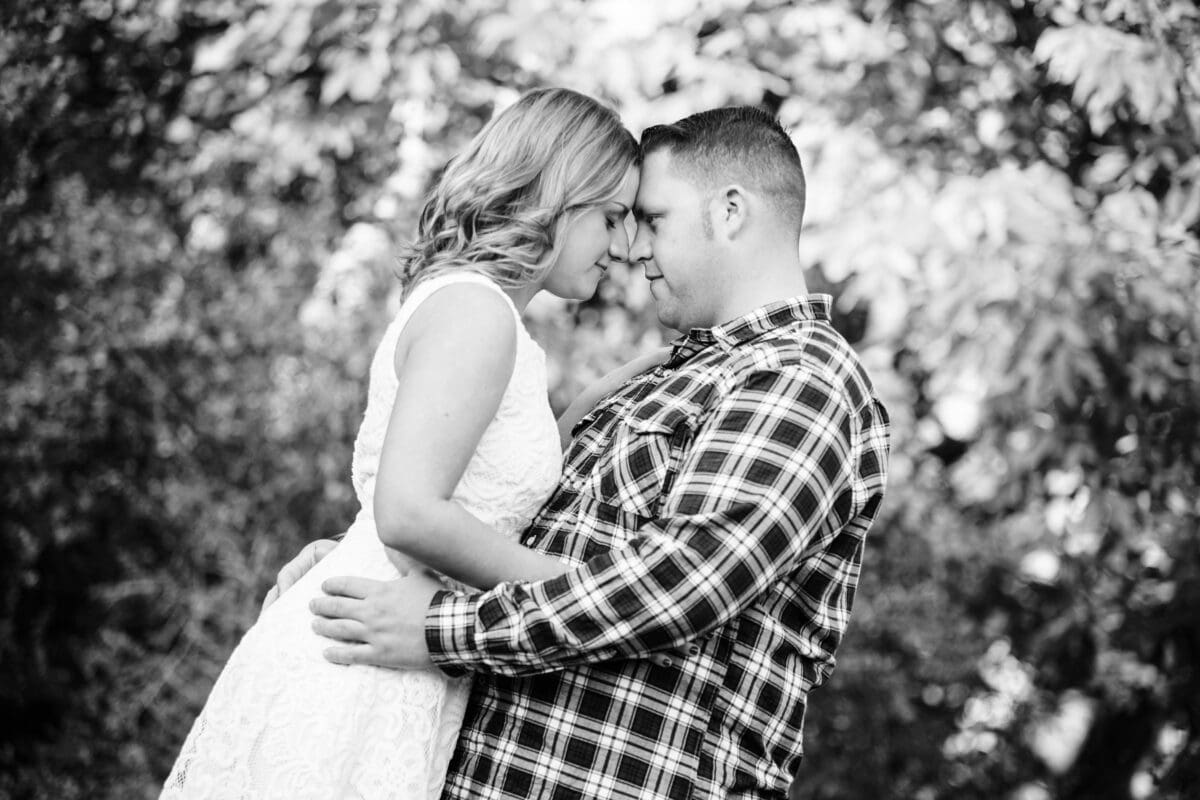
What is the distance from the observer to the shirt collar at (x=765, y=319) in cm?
219

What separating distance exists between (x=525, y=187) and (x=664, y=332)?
307 cm

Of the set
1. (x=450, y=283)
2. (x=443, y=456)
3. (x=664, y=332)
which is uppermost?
(x=450, y=283)

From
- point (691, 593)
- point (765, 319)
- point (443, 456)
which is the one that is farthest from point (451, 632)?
point (765, 319)

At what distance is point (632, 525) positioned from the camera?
6.61 feet

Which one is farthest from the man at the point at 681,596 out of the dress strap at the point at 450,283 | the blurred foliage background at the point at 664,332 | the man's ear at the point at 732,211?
the blurred foliage background at the point at 664,332

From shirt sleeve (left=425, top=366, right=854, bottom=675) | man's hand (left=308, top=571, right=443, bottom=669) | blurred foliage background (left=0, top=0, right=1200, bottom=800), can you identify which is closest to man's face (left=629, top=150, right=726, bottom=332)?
shirt sleeve (left=425, top=366, right=854, bottom=675)

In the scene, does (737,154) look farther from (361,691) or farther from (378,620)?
(361,691)

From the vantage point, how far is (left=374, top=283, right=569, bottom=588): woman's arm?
1.89 meters

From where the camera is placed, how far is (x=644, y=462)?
2.04 m

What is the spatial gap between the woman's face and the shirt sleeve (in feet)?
1.65

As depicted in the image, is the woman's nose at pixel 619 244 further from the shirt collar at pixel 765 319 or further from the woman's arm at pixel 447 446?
the woman's arm at pixel 447 446

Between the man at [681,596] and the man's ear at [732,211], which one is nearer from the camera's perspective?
the man at [681,596]

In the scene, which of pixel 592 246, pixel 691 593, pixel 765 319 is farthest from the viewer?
pixel 592 246

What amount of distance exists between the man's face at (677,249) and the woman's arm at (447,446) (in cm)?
44
